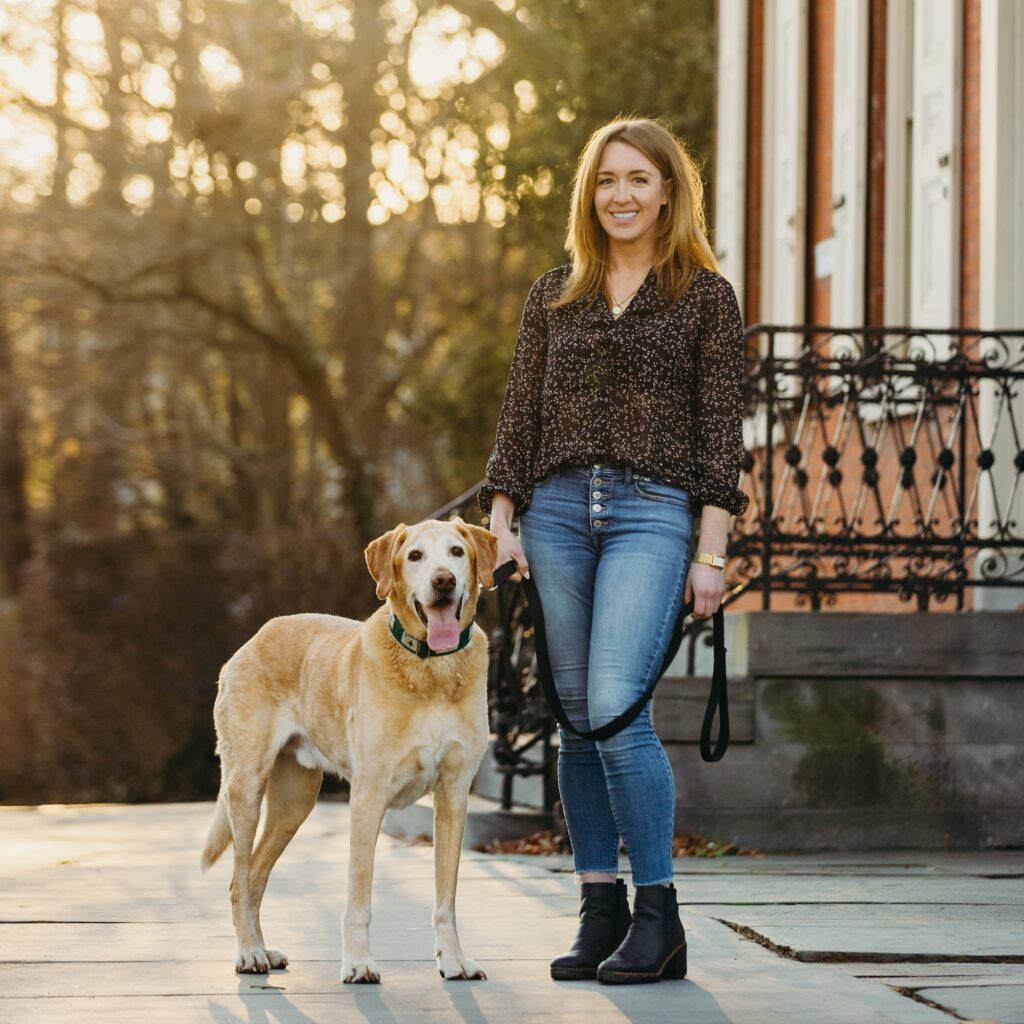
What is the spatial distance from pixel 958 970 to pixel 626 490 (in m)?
1.58

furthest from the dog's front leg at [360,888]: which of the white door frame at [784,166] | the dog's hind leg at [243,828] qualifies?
the white door frame at [784,166]

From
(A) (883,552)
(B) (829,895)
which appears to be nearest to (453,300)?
(A) (883,552)

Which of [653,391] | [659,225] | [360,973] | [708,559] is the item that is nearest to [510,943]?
[360,973]

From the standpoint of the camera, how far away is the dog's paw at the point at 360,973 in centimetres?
485

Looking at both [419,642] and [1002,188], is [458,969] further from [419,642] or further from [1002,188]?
[1002,188]

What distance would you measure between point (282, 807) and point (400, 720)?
0.80 metres

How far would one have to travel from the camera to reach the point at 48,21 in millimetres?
20875

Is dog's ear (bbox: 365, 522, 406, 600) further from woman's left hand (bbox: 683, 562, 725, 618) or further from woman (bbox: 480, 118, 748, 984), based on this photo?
woman's left hand (bbox: 683, 562, 725, 618)

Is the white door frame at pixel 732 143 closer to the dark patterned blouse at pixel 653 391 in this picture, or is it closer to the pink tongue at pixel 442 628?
the dark patterned blouse at pixel 653 391

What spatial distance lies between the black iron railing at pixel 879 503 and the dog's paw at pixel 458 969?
341cm

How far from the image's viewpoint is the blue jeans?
15.7 ft

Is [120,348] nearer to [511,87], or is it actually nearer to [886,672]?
[511,87]

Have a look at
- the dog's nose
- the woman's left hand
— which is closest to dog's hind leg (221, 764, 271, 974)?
the dog's nose

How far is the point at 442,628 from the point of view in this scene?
491 cm
